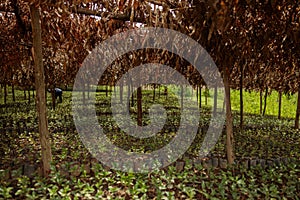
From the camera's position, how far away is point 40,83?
3104mm

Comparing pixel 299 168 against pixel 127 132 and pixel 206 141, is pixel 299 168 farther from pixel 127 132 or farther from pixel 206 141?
pixel 127 132

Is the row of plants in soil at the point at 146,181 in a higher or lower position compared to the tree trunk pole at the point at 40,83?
lower

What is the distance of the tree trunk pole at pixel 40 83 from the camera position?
3.01 m

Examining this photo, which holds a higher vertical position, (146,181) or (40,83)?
(40,83)

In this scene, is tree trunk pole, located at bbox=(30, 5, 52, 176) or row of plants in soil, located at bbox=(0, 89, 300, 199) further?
tree trunk pole, located at bbox=(30, 5, 52, 176)

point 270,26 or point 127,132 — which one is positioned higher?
point 270,26

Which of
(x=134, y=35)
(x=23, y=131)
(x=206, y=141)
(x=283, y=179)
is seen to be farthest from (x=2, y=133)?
(x=283, y=179)

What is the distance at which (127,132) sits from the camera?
21.3 ft

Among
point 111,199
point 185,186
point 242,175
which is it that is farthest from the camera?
point 242,175

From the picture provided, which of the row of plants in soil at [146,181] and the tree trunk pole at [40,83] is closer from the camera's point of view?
the row of plants in soil at [146,181]

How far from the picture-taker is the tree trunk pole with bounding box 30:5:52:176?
9.88 ft

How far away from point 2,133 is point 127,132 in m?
2.69

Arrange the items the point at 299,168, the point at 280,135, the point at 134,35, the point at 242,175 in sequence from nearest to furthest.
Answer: the point at 242,175
the point at 299,168
the point at 134,35
the point at 280,135

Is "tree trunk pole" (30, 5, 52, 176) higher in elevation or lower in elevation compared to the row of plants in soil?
higher
